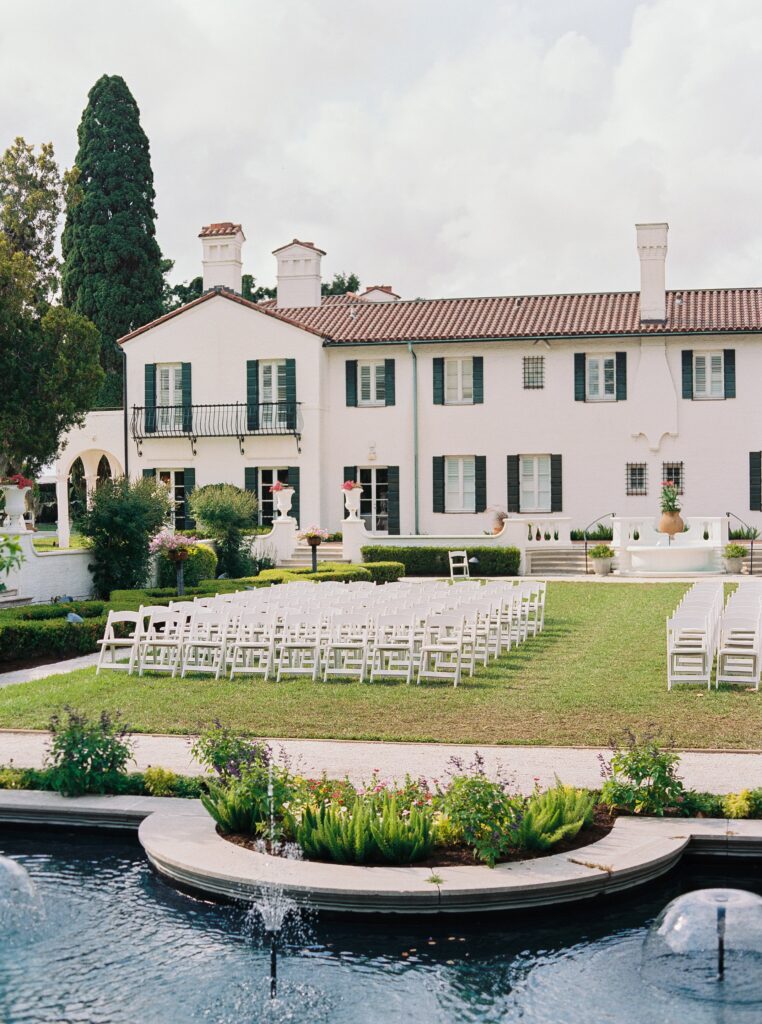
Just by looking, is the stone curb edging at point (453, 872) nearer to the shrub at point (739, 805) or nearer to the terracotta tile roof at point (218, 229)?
the shrub at point (739, 805)

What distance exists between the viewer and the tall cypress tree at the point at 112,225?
4406 centimetres

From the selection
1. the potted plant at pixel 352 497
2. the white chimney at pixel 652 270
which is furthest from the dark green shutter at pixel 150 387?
the white chimney at pixel 652 270

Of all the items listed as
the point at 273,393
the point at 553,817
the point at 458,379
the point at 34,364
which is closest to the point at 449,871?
the point at 553,817

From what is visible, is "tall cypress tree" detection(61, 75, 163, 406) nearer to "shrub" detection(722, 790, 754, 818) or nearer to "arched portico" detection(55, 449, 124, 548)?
"arched portico" detection(55, 449, 124, 548)

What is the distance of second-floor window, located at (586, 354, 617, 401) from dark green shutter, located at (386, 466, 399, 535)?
5.85 m

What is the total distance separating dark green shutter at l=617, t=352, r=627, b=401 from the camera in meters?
35.0

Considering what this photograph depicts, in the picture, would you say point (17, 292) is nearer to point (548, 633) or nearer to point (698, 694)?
point (548, 633)

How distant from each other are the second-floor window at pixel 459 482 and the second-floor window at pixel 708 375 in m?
6.50

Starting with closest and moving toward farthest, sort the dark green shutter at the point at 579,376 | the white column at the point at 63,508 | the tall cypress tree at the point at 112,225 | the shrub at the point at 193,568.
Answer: the shrub at the point at 193,568, the dark green shutter at the point at 579,376, the white column at the point at 63,508, the tall cypress tree at the point at 112,225

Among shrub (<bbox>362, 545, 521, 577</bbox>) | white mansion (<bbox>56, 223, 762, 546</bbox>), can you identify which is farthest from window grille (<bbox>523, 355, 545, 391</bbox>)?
shrub (<bbox>362, 545, 521, 577</bbox>)

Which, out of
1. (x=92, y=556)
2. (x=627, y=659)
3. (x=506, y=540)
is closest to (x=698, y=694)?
(x=627, y=659)

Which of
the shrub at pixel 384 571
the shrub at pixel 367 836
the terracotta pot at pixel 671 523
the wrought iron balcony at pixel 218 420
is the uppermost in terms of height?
the wrought iron balcony at pixel 218 420

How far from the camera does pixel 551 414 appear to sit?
35406mm

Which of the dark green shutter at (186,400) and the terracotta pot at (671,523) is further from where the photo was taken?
the dark green shutter at (186,400)
